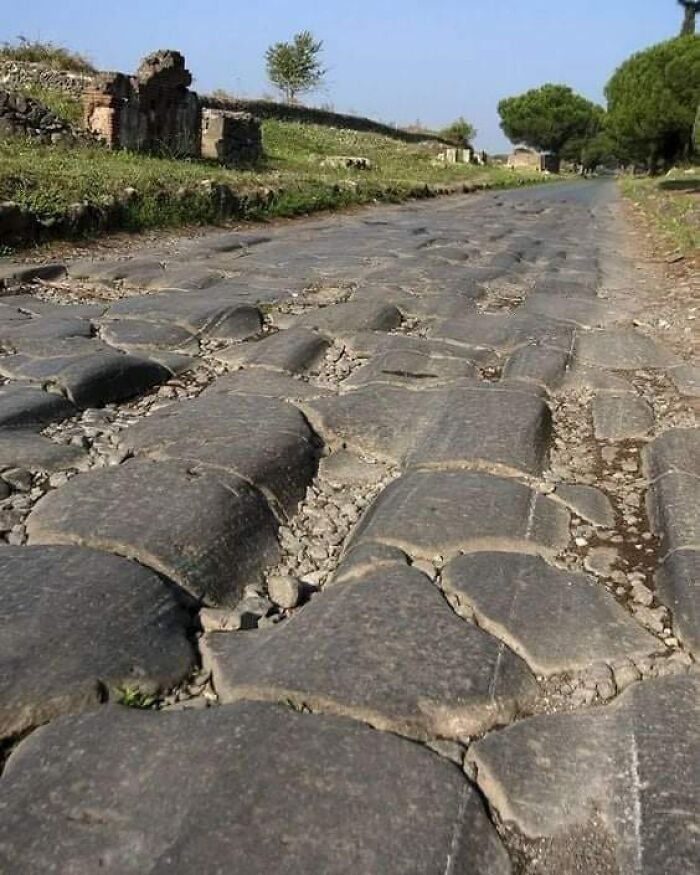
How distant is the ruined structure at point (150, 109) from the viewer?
1211cm

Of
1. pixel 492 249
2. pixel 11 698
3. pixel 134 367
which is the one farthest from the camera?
pixel 492 249

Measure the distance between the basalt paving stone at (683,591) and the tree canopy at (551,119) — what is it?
212ft

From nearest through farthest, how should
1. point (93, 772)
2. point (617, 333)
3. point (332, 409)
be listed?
point (93, 772) < point (332, 409) < point (617, 333)

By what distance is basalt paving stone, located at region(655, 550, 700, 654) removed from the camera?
1.69m

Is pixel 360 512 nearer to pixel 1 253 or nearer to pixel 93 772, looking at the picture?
pixel 93 772

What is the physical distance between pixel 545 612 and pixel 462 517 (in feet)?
1.43

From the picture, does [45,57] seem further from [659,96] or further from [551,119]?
[551,119]

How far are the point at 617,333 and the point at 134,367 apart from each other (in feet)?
8.29

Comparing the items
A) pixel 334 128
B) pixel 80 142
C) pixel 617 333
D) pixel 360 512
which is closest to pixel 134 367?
pixel 360 512

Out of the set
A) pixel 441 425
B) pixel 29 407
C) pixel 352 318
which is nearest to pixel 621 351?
pixel 352 318

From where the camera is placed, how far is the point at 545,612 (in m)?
1.71

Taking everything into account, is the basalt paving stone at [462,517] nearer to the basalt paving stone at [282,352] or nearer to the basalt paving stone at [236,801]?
the basalt paving stone at [236,801]

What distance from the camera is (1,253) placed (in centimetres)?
590

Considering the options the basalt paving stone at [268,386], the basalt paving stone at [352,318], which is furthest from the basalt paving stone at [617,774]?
the basalt paving stone at [352,318]
